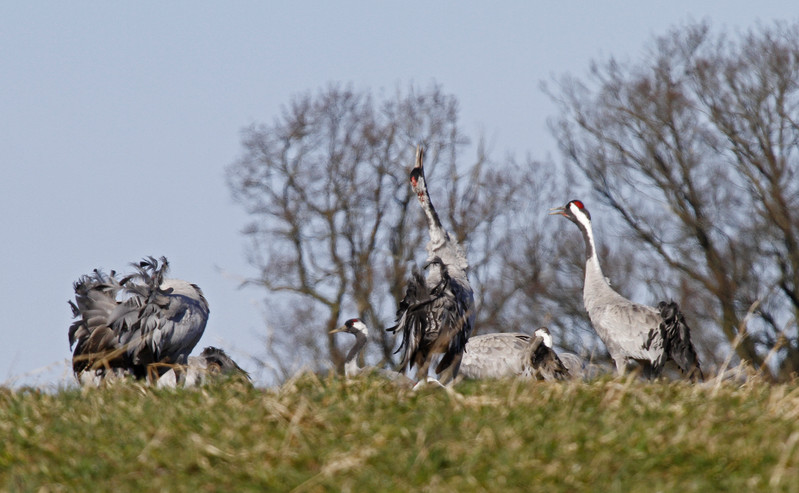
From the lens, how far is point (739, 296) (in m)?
24.7

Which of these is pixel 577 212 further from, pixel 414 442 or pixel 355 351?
pixel 414 442

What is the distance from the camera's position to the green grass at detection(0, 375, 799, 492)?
408 cm

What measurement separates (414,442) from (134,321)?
6783mm

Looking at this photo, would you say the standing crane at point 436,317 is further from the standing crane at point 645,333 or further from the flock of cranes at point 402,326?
the standing crane at point 645,333

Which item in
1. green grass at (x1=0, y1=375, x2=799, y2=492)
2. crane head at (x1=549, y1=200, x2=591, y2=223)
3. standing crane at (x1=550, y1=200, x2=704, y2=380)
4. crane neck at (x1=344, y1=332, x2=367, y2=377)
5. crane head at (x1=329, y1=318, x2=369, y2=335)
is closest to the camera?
green grass at (x1=0, y1=375, x2=799, y2=492)

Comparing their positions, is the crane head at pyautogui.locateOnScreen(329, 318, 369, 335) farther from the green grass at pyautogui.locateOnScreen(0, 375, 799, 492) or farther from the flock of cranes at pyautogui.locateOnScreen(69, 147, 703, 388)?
the green grass at pyautogui.locateOnScreen(0, 375, 799, 492)

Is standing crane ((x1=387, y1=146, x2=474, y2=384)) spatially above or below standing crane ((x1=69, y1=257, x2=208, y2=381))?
below

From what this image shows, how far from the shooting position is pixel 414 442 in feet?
14.7

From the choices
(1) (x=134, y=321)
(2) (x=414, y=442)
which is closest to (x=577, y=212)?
(1) (x=134, y=321)

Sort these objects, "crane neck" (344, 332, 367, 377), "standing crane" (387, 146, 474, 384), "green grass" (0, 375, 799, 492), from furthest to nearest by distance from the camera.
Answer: "crane neck" (344, 332, 367, 377)
"standing crane" (387, 146, 474, 384)
"green grass" (0, 375, 799, 492)

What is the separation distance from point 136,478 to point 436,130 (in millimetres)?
26047

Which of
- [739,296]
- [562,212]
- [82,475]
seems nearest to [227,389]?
[82,475]

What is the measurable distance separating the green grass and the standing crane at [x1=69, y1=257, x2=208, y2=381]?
492 centimetres

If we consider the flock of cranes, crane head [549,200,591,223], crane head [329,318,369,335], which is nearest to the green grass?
the flock of cranes
